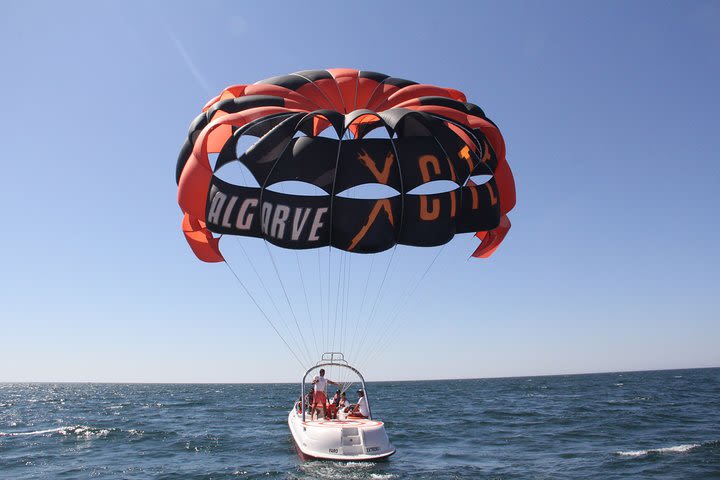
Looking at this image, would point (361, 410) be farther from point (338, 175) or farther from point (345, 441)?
point (338, 175)

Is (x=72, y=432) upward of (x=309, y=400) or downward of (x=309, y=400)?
downward

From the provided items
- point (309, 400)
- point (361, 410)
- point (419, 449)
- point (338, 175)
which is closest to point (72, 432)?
point (309, 400)

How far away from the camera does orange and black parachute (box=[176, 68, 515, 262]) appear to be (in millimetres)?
11188

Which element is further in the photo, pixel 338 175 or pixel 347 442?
pixel 347 442

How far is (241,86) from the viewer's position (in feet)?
45.3

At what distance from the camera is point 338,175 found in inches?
452

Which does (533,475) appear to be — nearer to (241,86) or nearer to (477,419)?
(241,86)

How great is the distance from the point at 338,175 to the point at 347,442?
20.5 feet

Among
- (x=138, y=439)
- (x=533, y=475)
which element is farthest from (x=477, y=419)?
(x=138, y=439)

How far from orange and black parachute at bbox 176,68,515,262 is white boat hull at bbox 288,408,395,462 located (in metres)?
4.36

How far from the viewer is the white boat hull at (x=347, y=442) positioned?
38.8 ft

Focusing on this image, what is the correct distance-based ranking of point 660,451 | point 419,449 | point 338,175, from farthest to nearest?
point 419,449, point 660,451, point 338,175

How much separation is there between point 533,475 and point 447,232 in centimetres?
697

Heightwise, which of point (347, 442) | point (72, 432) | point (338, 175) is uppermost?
point (338, 175)
